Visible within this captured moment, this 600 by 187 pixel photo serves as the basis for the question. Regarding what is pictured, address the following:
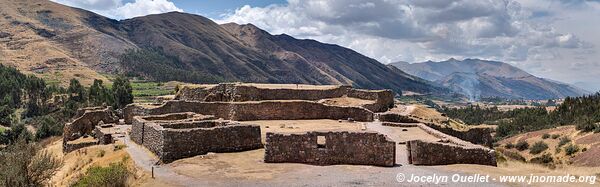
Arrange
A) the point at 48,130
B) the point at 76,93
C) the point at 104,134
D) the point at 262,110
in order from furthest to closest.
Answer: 1. the point at 76,93
2. the point at 48,130
3. the point at 262,110
4. the point at 104,134

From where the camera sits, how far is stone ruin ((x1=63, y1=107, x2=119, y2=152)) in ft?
110

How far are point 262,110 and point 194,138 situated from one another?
14550 mm

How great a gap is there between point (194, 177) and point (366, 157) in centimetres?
695

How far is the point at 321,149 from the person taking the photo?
2055cm

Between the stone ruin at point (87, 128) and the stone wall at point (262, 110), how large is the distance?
2623 millimetres

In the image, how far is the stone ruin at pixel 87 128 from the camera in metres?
33.6

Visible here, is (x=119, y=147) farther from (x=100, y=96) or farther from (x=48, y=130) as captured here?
(x=100, y=96)

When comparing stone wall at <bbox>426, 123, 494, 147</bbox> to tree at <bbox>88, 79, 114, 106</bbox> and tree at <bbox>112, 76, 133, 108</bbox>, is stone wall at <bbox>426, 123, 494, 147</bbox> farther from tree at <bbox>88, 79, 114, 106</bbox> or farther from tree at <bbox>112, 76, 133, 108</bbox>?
tree at <bbox>88, 79, 114, 106</bbox>

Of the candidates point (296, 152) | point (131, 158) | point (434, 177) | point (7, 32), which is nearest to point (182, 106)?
point (131, 158)

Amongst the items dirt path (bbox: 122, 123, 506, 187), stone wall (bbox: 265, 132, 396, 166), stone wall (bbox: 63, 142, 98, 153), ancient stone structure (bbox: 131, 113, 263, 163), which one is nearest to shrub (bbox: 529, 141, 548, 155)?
dirt path (bbox: 122, 123, 506, 187)

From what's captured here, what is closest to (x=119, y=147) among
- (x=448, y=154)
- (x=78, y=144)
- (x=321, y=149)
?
(x=78, y=144)

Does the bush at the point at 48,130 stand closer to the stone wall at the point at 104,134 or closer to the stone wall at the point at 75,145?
the stone wall at the point at 104,134

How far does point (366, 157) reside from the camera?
803 inches

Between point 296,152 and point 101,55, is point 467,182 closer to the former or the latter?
point 296,152
